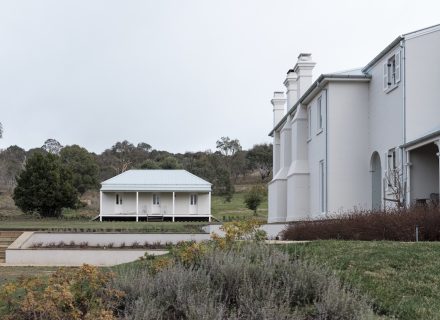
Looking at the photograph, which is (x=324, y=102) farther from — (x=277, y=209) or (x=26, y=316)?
(x=26, y=316)

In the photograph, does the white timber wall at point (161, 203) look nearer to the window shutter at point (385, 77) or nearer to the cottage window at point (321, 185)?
the cottage window at point (321, 185)

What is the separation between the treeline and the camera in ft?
187

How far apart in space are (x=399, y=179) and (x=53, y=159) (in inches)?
1148

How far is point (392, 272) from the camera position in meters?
7.64

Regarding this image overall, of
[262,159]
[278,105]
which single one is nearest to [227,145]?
[262,159]

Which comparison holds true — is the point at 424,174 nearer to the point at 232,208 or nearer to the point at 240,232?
the point at 240,232

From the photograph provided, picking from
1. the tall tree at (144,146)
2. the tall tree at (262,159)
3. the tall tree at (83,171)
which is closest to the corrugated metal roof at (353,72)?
the tall tree at (83,171)

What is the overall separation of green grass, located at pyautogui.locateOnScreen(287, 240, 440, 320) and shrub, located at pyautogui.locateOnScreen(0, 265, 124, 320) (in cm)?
259

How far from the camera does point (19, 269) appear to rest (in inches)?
573

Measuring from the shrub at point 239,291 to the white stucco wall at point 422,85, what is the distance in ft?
40.1

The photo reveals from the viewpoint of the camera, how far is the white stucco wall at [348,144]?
2156cm

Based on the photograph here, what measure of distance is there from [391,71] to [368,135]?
2.76m

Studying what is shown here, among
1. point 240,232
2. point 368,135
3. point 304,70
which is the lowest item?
point 240,232

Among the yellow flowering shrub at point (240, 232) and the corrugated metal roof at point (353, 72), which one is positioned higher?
the corrugated metal roof at point (353, 72)
